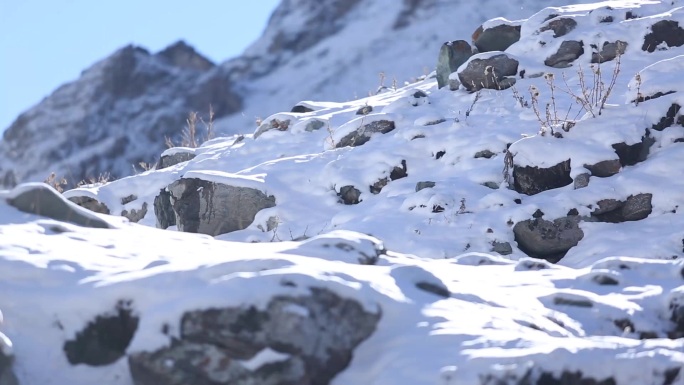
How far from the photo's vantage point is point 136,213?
31.6 ft

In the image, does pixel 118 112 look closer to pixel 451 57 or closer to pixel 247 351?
pixel 451 57

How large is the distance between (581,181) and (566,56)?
3.57 metres

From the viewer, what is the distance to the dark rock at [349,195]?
8523mm

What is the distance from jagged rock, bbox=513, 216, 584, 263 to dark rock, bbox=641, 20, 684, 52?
4.04 meters

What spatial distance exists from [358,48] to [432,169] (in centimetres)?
3345

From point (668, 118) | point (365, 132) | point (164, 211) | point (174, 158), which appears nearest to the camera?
point (668, 118)

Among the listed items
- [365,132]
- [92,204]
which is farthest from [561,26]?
[92,204]

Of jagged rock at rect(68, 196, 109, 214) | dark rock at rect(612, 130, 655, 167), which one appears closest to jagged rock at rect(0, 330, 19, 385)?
dark rock at rect(612, 130, 655, 167)

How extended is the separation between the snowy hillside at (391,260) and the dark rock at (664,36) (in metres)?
0.84

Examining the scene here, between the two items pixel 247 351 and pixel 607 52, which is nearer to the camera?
pixel 247 351

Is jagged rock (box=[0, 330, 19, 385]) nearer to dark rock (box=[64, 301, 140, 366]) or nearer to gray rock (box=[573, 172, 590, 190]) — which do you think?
dark rock (box=[64, 301, 140, 366])

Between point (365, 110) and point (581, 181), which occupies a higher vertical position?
point (365, 110)

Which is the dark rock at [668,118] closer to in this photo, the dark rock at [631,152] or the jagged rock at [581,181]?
the dark rock at [631,152]

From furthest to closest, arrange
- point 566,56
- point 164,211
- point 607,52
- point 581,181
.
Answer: point 566,56 → point 607,52 → point 164,211 → point 581,181
